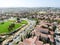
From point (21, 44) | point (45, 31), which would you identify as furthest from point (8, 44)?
point (45, 31)

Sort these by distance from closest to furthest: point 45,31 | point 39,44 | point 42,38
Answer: point 39,44, point 42,38, point 45,31

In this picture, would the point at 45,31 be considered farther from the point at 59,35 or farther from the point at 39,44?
the point at 39,44

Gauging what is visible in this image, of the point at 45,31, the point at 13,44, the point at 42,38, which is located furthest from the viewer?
the point at 45,31

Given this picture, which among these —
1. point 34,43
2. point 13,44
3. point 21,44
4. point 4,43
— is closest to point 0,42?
point 4,43

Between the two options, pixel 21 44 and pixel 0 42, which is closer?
pixel 21 44

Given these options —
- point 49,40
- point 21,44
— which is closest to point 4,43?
point 21,44

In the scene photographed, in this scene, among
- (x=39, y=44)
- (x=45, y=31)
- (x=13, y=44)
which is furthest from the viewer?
(x=45, y=31)

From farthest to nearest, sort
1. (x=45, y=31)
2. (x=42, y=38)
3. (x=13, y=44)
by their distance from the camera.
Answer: (x=45, y=31), (x=42, y=38), (x=13, y=44)

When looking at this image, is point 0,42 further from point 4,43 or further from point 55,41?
point 55,41

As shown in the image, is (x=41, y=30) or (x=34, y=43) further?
(x=41, y=30)
